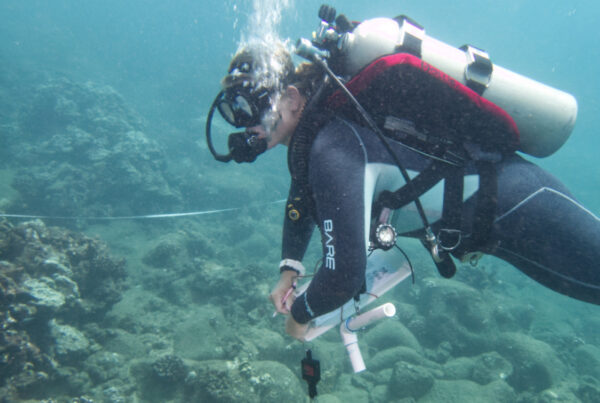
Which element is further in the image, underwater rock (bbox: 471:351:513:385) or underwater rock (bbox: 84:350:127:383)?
underwater rock (bbox: 471:351:513:385)

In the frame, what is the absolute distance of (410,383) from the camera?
631 centimetres

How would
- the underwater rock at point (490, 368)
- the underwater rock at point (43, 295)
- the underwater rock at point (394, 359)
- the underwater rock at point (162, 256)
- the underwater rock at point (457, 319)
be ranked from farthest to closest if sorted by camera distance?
the underwater rock at point (162, 256) < the underwater rock at point (457, 319) < the underwater rock at point (394, 359) < the underwater rock at point (490, 368) < the underwater rock at point (43, 295)

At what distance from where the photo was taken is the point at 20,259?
19.8 feet

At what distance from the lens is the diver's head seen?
7.04 feet

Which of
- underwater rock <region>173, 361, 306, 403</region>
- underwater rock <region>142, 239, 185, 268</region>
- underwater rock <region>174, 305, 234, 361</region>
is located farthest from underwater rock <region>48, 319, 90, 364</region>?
underwater rock <region>142, 239, 185, 268</region>

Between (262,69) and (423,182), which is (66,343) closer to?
(262,69)

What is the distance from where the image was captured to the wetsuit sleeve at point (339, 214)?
1515 mm

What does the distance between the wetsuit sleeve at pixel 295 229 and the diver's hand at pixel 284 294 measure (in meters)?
0.16

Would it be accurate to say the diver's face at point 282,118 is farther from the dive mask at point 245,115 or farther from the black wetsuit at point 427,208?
the black wetsuit at point 427,208

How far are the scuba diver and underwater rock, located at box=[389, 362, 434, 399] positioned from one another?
543 cm

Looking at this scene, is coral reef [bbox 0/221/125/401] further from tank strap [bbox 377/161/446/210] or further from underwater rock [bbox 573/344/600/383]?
underwater rock [bbox 573/344/600/383]

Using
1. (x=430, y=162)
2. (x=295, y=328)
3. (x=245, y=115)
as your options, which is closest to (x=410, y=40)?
(x=430, y=162)

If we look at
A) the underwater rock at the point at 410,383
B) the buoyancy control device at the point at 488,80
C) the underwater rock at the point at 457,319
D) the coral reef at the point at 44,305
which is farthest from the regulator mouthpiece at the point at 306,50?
the underwater rock at the point at 457,319

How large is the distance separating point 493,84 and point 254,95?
1532 millimetres
